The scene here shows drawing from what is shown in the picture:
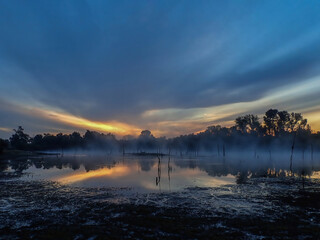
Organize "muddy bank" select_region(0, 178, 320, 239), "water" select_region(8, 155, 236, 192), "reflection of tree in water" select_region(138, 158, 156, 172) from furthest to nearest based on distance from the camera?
"reflection of tree in water" select_region(138, 158, 156, 172) < "water" select_region(8, 155, 236, 192) < "muddy bank" select_region(0, 178, 320, 239)

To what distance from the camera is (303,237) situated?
1068cm

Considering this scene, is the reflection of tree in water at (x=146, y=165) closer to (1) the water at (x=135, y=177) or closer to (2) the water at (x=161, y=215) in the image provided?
(1) the water at (x=135, y=177)

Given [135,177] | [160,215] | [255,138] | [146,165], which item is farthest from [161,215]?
[255,138]

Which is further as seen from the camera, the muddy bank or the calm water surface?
the calm water surface

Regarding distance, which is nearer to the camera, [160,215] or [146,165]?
[160,215]

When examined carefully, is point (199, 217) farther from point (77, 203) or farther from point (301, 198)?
point (301, 198)

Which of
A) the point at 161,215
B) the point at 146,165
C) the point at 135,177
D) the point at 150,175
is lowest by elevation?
the point at 146,165

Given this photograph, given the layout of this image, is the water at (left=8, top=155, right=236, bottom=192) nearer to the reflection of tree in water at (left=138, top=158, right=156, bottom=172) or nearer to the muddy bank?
the reflection of tree in water at (left=138, top=158, right=156, bottom=172)

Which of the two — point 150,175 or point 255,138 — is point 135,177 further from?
point 255,138

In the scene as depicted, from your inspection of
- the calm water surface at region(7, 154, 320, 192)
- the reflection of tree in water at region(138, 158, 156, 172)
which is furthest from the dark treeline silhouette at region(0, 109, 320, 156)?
the calm water surface at region(7, 154, 320, 192)

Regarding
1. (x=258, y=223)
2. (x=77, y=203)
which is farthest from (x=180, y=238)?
(x=77, y=203)

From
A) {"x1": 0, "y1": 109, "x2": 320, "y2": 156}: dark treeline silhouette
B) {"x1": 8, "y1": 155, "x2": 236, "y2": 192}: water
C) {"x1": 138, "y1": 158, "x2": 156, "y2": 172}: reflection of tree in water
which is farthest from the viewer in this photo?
{"x1": 0, "y1": 109, "x2": 320, "y2": 156}: dark treeline silhouette

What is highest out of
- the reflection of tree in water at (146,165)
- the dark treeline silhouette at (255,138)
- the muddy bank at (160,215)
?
the dark treeline silhouette at (255,138)

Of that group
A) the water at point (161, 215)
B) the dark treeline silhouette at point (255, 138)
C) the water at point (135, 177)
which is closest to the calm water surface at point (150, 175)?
the water at point (135, 177)
